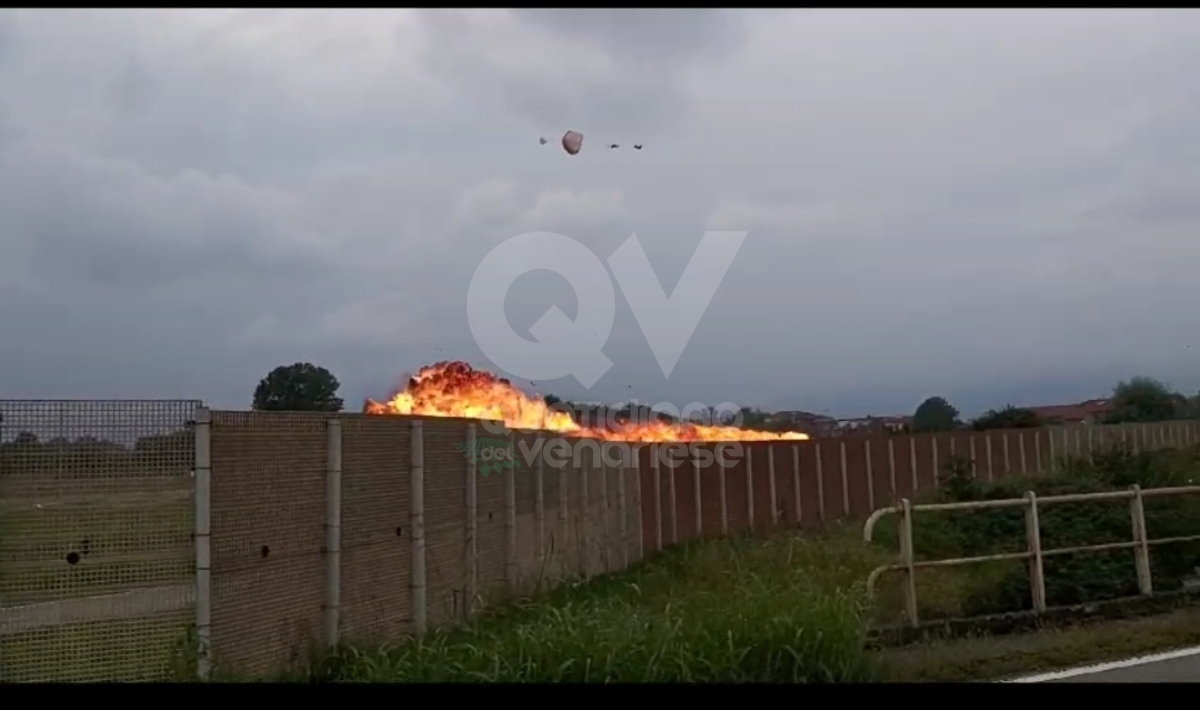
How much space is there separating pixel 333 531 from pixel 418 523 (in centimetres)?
164

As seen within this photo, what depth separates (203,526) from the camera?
7461 millimetres

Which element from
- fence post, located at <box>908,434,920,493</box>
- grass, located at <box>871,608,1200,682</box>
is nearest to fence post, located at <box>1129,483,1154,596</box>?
grass, located at <box>871,608,1200,682</box>

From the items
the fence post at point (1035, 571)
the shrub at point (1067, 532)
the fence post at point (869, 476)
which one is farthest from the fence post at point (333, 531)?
the fence post at point (869, 476)

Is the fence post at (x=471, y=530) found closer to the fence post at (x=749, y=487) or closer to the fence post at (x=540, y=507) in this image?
the fence post at (x=540, y=507)

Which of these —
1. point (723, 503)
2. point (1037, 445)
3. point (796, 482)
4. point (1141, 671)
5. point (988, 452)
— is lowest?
point (1141, 671)

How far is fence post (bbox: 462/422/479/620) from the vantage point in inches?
468

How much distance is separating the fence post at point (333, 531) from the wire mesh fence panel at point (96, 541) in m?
1.75

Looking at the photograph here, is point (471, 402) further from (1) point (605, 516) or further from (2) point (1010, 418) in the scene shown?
(2) point (1010, 418)

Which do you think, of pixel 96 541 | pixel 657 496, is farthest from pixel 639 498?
pixel 96 541

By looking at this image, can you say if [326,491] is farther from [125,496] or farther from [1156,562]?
[1156,562]

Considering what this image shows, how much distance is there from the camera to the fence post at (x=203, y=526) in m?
7.38

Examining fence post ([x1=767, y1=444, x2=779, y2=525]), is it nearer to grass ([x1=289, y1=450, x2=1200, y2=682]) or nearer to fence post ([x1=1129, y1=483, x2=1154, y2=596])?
grass ([x1=289, y1=450, x2=1200, y2=682])

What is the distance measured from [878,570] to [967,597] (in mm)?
1769
